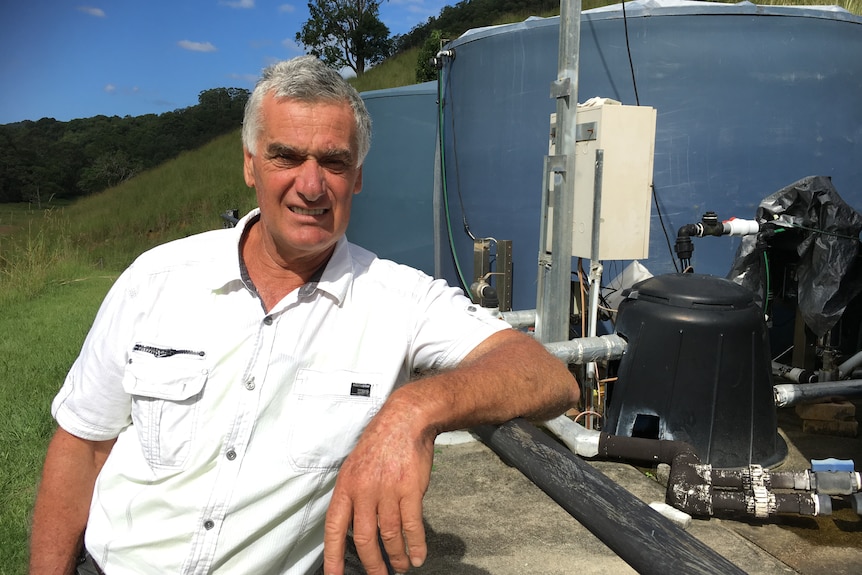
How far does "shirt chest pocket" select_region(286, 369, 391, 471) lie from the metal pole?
9.26 ft

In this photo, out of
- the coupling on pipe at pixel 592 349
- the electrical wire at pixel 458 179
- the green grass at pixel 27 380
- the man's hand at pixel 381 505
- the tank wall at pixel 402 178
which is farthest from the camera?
the tank wall at pixel 402 178

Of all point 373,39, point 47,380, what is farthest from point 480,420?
point 373,39

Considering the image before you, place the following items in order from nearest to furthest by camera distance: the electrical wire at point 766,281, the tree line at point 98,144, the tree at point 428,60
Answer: the electrical wire at point 766,281 → the tree at point 428,60 → the tree line at point 98,144

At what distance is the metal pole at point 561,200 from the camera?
3930 mm

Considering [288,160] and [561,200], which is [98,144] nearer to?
[561,200]

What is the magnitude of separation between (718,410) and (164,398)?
9.44ft

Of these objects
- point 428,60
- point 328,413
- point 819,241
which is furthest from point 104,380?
point 428,60

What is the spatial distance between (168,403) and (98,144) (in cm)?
4008

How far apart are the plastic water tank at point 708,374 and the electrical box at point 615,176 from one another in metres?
0.72

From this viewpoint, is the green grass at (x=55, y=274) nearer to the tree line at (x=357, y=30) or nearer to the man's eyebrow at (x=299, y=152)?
the man's eyebrow at (x=299, y=152)

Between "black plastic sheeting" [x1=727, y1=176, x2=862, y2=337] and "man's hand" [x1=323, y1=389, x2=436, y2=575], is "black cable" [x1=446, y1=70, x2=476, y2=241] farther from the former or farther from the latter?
Result: "man's hand" [x1=323, y1=389, x2=436, y2=575]

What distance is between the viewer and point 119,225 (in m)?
21.0

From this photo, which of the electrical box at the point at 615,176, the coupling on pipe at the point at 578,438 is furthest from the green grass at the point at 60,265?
the electrical box at the point at 615,176

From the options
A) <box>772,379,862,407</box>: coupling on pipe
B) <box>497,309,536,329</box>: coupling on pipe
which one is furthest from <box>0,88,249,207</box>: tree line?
<box>772,379,862,407</box>: coupling on pipe
